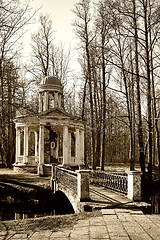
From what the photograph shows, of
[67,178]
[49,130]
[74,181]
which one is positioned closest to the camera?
[74,181]

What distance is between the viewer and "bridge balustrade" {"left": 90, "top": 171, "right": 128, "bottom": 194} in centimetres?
1033

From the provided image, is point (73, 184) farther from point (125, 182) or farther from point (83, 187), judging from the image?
point (125, 182)

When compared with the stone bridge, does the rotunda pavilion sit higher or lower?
higher

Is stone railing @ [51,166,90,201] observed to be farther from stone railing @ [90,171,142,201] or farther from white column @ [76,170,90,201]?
stone railing @ [90,171,142,201]

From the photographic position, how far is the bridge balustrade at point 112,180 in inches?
407

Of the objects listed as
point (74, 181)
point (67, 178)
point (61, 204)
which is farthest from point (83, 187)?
point (61, 204)

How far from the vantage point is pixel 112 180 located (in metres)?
11.9

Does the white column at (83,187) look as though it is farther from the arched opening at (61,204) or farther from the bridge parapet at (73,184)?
the arched opening at (61,204)

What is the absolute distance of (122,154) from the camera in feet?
150

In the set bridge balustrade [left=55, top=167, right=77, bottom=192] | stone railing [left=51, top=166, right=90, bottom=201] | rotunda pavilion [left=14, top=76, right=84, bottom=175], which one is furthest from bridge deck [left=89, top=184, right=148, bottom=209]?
rotunda pavilion [left=14, top=76, right=84, bottom=175]

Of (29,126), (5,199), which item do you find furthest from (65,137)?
(5,199)

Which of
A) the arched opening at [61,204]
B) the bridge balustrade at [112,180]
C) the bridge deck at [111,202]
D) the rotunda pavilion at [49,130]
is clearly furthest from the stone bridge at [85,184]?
the rotunda pavilion at [49,130]

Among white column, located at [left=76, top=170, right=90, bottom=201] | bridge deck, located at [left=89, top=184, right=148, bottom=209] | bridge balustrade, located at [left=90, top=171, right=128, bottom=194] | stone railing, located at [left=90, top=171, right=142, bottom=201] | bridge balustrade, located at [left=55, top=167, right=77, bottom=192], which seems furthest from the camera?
bridge balustrade, located at [left=55, top=167, right=77, bottom=192]

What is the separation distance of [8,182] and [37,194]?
2.61 m
